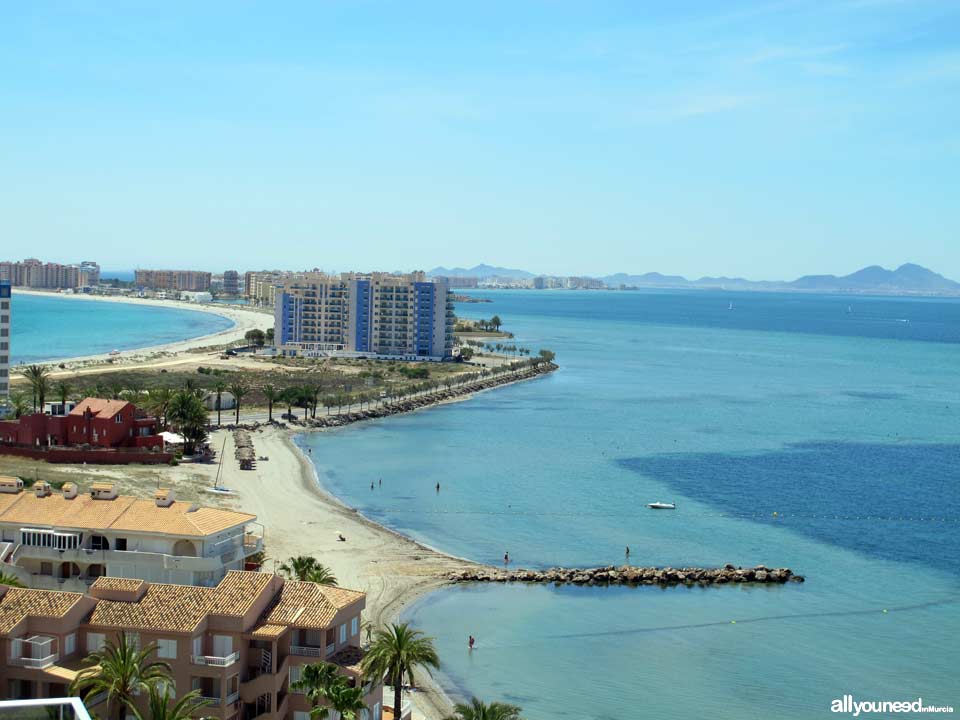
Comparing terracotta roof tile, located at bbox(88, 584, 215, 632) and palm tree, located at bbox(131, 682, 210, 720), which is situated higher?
terracotta roof tile, located at bbox(88, 584, 215, 632)

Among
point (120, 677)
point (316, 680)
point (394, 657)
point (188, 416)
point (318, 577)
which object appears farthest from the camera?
point (188, 416)

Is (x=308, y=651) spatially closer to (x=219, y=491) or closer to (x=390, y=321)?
(x=219, y=491)

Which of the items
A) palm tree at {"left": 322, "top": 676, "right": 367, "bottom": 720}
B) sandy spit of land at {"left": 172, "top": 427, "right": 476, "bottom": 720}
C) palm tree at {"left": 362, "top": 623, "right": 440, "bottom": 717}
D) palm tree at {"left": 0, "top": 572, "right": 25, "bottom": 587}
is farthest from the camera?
sandy spit of land at {"left": 172, "top": 427, "right": 476, "bottom": 720}

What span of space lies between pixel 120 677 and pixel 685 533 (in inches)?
1350

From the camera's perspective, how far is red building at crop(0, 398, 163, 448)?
55.2 meters

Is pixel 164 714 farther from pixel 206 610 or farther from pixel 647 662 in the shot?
pixel 647 662

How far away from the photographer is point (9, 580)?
84.5 ft

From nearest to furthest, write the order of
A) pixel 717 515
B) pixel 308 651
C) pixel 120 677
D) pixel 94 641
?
pixel 120 677 → pixel 94 641 → pixel 308 651 → pixel 717 515

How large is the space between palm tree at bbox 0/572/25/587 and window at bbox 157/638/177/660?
4615mm

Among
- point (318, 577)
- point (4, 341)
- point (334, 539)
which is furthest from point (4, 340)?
point (318, 577)

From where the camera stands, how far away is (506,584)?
41812 mm

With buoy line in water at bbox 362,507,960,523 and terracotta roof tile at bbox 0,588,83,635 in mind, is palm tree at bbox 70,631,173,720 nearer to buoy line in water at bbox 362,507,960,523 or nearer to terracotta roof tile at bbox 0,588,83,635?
terracotta roof tile at bbox 0,588,83,635

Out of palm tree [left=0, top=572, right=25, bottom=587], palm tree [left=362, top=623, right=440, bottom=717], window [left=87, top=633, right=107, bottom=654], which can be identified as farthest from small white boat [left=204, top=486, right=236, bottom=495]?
window [left=87, top=633, right=107, bottom=654]

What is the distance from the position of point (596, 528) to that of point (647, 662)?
17.0 metres
